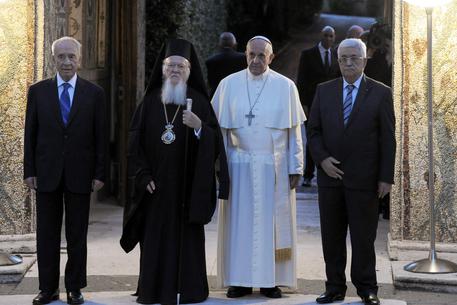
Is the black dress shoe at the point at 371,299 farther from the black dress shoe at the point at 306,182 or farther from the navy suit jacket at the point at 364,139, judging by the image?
the black dress shoe at the point at 306,182

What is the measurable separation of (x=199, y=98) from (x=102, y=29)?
445cm

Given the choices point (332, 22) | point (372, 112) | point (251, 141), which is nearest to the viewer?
point (372, 112)

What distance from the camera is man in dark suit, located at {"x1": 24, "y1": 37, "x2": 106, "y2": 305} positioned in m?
7.52

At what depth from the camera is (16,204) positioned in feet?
30.0

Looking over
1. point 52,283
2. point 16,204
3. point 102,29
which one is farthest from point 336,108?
point 102,29

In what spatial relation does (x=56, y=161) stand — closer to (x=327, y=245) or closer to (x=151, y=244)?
(x=151, y=244)

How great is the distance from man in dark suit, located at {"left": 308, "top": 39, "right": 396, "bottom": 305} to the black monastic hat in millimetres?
804

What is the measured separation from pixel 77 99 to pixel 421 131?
291 centimetres

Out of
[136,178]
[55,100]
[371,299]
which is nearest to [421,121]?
[371,299]

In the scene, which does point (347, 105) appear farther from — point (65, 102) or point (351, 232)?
point (65, 102)

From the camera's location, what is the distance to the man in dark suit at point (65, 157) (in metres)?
7.52

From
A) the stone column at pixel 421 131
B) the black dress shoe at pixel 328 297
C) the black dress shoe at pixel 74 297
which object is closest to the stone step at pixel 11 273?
the black dress shoe at pixel 74 297

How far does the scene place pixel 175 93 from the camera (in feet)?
25.1

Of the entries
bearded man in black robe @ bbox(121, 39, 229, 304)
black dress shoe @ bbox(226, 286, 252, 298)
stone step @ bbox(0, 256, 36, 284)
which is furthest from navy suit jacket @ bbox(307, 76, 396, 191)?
stone step @ bbox(0, 256, 36, 284)
